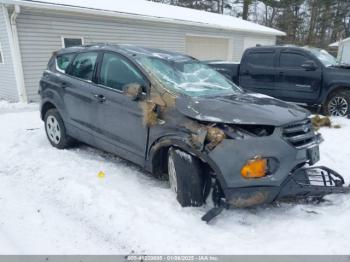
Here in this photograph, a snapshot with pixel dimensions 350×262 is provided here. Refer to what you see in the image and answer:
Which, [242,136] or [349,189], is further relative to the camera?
[349,189]

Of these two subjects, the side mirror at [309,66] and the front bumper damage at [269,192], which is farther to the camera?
the side mirror at [309,66]

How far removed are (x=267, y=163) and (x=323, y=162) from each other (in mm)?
2222

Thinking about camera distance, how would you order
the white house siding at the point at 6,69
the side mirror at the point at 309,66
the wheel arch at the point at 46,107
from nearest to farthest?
the wheel arch at the point at 46,107 < the side mirror at the point at 309,66 < the white house siding at the point at 6,69

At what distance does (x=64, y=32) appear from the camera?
1034 cm

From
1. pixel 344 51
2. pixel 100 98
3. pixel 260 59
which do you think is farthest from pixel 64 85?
pixel 344 51

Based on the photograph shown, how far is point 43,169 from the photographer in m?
Answer: 4.32

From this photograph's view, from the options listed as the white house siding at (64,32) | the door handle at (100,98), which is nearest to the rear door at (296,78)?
the door handle at (100,98)

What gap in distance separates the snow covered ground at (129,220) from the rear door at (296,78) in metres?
4.18

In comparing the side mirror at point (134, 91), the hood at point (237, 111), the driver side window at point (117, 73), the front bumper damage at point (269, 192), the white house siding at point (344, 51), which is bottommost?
the white house siding at point (344, 51)

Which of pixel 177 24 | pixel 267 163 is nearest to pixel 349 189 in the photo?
pixel 267 163

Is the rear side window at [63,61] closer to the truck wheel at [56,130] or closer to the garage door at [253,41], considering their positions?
the truck wheel at [56,130]

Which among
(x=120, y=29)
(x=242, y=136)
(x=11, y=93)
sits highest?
(x=120, y=29)

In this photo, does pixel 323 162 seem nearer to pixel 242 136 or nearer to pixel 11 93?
pixel 242 136

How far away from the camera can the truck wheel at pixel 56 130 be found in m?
5.04
